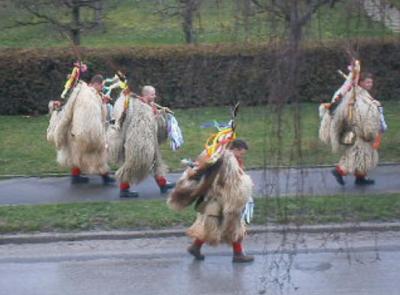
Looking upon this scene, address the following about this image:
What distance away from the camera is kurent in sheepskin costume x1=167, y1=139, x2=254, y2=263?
10000 mm

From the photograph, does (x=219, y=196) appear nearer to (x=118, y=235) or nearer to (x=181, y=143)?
(x=118, y=235)

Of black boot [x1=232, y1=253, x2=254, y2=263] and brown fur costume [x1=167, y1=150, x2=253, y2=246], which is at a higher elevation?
brown fur costume [x1=167, y1=150, x2=253, y2=246]

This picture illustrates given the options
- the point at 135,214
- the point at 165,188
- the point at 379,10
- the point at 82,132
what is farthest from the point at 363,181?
the point at 379,10

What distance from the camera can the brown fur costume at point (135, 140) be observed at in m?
12.7

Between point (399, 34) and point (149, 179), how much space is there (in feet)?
25.7

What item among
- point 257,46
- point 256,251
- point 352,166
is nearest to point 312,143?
point 257,46

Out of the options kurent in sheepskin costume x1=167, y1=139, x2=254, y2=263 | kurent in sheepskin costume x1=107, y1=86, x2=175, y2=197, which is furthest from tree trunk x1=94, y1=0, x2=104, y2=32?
kurent in sheepskin costume x1=167, y1=139, x2=254, y2=263

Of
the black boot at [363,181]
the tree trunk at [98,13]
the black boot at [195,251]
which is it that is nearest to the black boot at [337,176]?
the black boot at [363,181]

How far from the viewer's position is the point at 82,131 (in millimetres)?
13547

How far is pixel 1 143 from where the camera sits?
16.6m

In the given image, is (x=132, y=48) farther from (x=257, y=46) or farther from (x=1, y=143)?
(x=257, y=46)

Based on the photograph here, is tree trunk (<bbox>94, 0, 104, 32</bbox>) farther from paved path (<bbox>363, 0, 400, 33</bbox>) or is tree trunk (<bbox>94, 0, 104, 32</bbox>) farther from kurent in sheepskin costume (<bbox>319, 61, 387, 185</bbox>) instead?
paved path (<bbox>363, 0, 400, 33</bbox>)

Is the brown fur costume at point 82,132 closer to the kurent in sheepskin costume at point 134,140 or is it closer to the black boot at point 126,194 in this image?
the kurent in sheepskin costume at point 134,140

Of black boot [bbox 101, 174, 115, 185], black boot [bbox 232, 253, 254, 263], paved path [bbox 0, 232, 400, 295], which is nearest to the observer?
paved path [bbox 0, 232, 400, 295]
